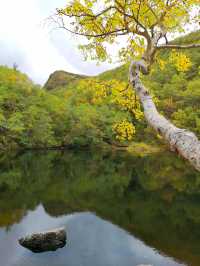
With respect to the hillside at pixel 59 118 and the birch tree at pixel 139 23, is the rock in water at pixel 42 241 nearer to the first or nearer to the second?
the birch tree at pixel 139 23

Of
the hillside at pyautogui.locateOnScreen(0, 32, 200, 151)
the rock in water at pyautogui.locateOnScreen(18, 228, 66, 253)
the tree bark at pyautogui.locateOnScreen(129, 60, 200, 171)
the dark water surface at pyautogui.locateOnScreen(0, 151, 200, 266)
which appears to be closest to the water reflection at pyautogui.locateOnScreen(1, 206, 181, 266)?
the dark water surface at pyautogui.locateOnScreen(0, 151, 200, 266)

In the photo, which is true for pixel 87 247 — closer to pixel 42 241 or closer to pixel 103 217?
pixel 42 241

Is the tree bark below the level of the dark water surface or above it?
above

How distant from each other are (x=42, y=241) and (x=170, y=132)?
36.9 feet

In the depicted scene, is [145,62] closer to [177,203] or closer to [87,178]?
[177,203]

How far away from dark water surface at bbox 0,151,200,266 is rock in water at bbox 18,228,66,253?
280mm

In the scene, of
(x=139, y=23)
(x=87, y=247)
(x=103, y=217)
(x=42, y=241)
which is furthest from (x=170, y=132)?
(x=103, y=217)

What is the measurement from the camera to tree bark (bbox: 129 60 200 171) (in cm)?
413

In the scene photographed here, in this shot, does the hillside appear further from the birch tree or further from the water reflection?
the birch tree

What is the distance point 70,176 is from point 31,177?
4.06 meters

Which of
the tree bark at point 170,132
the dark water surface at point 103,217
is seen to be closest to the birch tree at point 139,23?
the tree bark at point 170,132

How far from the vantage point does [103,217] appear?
20.3 m

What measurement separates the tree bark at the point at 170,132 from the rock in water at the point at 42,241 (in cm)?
994

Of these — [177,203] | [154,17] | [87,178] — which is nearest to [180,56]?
[154,17]
